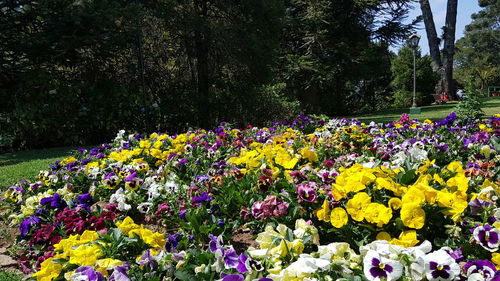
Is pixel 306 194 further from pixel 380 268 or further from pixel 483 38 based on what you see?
pixel 483 38

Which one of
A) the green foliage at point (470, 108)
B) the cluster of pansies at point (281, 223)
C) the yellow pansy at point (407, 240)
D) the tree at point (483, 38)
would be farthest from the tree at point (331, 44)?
the tree at point (483, 38)

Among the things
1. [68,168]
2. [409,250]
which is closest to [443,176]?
[409,250]

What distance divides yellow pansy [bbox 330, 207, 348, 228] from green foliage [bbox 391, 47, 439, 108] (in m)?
21.2

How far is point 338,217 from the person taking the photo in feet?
6.56

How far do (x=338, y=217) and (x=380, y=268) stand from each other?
1.87 feet

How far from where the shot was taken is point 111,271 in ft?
6.07

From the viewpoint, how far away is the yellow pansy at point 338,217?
1.97 metres

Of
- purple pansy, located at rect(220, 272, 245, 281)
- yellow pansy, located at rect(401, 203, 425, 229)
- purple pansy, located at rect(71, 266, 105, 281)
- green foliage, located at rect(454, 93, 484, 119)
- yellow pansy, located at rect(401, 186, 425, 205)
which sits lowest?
purple pansy, located at rect(71, 266, 105, 281)

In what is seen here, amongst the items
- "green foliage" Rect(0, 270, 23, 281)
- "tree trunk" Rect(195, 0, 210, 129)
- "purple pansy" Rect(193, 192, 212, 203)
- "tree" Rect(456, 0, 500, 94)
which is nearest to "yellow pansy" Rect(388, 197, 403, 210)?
"purple pansy" Rect(193, 192, 212, 203)

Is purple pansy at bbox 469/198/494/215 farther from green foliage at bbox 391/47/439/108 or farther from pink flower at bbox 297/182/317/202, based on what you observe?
green foliage at bbox 391/47/439/108

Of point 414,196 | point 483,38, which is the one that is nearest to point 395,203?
point 414,196

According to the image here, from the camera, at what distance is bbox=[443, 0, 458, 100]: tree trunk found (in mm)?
21344

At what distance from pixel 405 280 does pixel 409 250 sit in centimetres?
11

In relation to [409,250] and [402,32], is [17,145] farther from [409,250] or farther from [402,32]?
[402,32]
